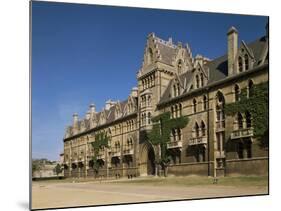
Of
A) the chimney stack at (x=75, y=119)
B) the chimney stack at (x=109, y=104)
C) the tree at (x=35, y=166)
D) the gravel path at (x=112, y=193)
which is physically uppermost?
the chimney stack at (x=109, y=104)

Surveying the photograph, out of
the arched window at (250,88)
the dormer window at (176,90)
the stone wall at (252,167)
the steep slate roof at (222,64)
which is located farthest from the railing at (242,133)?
the dormer window at (176,90)

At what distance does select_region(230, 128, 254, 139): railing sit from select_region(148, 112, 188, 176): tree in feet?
7.54

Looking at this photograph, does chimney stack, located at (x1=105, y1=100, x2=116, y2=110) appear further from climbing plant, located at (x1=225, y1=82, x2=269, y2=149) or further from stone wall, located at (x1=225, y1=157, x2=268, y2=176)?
stone wall, located at (x1=225, y1=157, x2=268, y2=176)

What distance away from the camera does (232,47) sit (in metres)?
18.6

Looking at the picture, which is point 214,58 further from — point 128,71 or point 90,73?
point 90,73

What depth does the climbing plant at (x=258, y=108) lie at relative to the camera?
1780 centimetres

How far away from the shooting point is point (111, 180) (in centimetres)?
1795

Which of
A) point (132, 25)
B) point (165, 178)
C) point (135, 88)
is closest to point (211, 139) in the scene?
point (165, 178)

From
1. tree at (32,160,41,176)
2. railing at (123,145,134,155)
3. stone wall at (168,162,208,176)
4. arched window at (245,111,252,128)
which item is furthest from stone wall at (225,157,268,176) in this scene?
tree at (32,160,41,176)

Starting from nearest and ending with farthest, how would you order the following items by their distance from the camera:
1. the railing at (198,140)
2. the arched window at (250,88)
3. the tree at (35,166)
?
the tree at (35,166) < the arched window at (250,88) < the railing at (198,140)

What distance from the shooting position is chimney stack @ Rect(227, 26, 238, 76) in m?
18.4

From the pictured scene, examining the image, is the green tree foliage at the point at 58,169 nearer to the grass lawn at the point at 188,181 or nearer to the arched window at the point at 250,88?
the grass lawn at the point at 188,181

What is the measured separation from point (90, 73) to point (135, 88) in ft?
9.08

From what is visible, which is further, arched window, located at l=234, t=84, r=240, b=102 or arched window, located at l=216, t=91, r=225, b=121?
arched window, located at l=216, t=91, r=225, b=121
